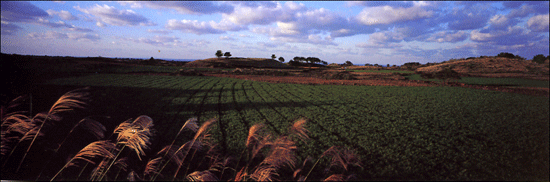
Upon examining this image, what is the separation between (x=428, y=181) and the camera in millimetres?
8711

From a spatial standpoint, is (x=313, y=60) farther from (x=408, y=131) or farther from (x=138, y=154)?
(x=138, y=154)

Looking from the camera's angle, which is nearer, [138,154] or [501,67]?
[138,154]

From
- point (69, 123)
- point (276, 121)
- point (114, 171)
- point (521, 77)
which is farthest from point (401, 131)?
point (521, 77)

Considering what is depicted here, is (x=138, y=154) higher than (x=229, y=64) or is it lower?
lower

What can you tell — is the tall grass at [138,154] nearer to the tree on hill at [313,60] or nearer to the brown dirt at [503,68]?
the brown dirt at [503,68]

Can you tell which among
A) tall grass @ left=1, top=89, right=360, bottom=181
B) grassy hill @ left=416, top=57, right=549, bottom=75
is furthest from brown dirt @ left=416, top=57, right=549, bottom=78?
tall grass @ left=1, top=89, right=360, bottom=181

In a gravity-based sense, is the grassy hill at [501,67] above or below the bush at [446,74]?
above

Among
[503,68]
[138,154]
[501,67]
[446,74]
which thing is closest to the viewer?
[138,154]

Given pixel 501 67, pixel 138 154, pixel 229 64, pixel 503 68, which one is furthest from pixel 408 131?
pixel 229 64

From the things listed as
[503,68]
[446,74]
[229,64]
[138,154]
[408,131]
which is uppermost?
[503,68]

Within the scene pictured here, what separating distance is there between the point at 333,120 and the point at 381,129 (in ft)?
11.7

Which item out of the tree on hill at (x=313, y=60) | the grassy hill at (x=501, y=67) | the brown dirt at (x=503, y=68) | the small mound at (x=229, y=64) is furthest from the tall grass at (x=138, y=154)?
the tree on hill at (x=313, y=60)

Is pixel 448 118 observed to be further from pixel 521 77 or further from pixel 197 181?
pixel 521 77

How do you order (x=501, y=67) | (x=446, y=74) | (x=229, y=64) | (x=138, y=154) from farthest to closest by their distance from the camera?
(x=229, y=64) < (x=501, y=67) < (x=446, y=74) < (x=138, y=154)
